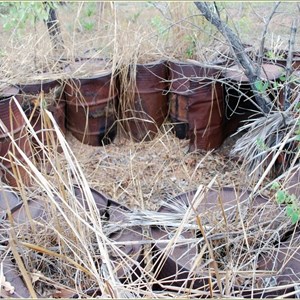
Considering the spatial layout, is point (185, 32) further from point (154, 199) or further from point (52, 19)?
point (154, 199)

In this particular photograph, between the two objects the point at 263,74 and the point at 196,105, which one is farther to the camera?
the point at 196,105

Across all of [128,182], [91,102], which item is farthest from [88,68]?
[128,182]

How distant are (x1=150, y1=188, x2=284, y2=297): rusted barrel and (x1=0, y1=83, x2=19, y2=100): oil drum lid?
113 cm

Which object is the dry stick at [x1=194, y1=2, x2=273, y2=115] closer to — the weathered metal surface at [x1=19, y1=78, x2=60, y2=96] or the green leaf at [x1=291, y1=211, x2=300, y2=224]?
the green leaf at [x1=291, y1=211, x2=300, y2=224]

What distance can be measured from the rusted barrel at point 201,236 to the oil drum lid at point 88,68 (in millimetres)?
1468

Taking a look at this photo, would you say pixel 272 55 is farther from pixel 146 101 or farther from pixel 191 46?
pixel 146 101

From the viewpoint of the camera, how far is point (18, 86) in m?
2.59

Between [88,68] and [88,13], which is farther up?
[88,13]

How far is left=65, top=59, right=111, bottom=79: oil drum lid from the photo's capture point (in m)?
2.87

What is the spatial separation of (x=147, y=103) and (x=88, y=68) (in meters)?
0.45

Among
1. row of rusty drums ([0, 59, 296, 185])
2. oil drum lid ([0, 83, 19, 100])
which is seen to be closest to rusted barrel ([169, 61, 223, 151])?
row of rusty drums ([0, 59, 296, 185])

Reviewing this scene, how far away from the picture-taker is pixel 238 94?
2863 mm

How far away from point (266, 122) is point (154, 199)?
707mm

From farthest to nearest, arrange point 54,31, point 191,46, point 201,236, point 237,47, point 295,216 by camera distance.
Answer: point 54,31 → point 191,46 → point 237,47 → point 201,236 → point 295,216
